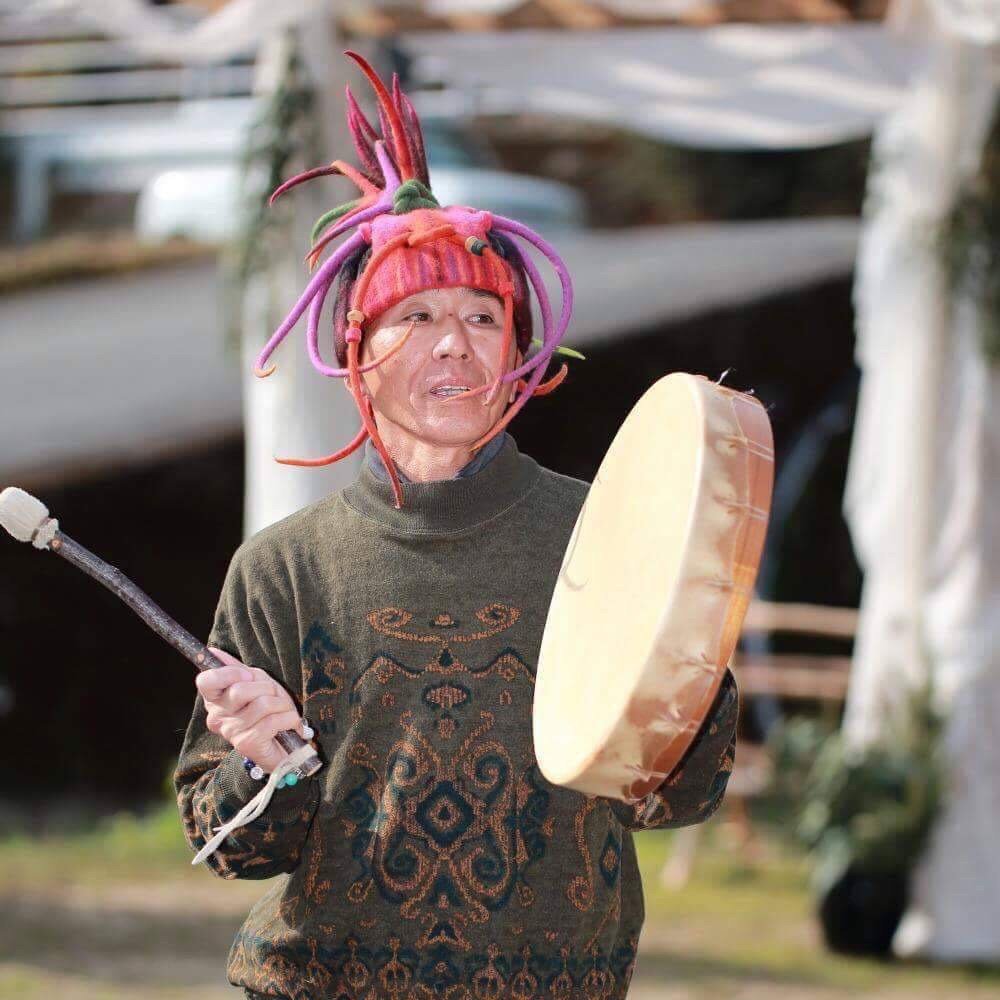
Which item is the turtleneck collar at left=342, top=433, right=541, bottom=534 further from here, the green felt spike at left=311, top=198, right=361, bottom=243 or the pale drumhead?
the green felt spike at left=311, top=198, right=361, bottom=243

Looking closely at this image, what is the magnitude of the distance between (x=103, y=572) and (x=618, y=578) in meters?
0.48

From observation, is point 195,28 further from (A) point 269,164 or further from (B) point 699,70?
(B) point 699,70

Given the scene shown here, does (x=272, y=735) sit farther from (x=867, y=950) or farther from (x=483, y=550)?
(x=867, y=950)

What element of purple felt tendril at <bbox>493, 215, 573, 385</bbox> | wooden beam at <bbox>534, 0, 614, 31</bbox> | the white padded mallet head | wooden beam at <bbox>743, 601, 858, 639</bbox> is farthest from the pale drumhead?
wooden beam at <bbox>743, 601, 858, 639</bbox>

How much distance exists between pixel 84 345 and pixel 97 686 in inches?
116

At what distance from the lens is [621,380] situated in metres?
8.43

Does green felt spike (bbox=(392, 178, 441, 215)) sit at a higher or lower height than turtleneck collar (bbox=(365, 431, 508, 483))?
higher

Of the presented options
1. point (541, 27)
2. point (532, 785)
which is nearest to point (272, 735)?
point (532, 785)

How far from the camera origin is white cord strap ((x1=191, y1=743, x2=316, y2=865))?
5.24ft

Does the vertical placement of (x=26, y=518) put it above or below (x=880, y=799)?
above

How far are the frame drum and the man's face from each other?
7.0 inches

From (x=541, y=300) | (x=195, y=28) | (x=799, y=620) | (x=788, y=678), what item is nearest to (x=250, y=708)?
(x=541, y=300)

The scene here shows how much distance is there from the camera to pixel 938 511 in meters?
4.79

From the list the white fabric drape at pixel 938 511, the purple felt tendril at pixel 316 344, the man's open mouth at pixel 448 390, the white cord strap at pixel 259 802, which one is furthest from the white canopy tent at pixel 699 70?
the white cord strap at pixel 259 802
